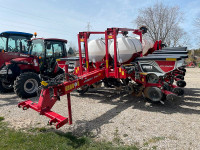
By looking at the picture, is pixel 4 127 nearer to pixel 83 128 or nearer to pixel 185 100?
pixel 83 128

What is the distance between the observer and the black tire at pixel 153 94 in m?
4.32

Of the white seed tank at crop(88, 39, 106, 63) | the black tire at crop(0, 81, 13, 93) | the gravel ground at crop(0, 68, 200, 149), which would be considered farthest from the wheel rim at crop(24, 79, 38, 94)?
the white seed tank at crop(88, 39, 106, 63)

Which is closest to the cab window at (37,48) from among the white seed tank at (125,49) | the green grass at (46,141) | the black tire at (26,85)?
the black tire at (26,85)

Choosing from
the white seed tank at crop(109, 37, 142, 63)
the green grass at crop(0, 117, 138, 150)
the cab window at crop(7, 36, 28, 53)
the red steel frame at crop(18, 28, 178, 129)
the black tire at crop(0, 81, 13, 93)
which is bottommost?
the green grass at crop(0, 117, 138, 150)

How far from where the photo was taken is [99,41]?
560 cm

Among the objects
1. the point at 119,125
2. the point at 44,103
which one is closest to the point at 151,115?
the point at 119,125

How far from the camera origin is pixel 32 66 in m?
6.62

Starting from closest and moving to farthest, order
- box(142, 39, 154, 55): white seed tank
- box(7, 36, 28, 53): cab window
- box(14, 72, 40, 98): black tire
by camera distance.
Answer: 1. box(14, 72, 40, 98): black tire
2. box(142, 39, 154, 55): white seed tank
3. box(7, 36, 28, 53): cab window

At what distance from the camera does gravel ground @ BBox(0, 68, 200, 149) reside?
2.97m

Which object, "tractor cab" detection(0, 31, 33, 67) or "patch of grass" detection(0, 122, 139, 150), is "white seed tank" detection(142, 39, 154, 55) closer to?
"patch of grass" detection(0, 122, 139, 150)

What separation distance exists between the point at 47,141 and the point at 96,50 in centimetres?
338

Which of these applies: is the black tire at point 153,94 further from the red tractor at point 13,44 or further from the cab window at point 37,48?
Result: the red tractor at point 13,44

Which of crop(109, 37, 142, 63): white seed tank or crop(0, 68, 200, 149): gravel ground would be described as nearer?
crop(0, 68, 200, 149): gravel ground

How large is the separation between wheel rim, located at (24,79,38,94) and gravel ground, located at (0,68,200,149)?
0.54 metres
